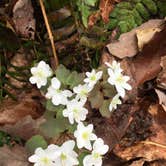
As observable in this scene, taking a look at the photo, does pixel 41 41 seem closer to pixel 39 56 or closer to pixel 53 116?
pixel 39 56

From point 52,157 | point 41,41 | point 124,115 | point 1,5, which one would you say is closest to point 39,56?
point 41,41

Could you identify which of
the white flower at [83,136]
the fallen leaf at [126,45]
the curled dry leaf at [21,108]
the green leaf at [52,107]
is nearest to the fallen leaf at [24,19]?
the curled dry leaf at [21,108]

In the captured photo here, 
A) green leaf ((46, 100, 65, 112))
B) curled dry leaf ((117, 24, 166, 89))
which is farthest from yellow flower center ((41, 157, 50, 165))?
curled dry leaf ((117, 24, 166, 89))

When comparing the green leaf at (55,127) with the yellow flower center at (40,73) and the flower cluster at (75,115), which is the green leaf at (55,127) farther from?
the yellow flower center at (40,73)

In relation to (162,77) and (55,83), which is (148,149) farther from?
(55,83)

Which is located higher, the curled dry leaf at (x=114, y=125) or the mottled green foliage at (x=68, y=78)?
the mottled green foliage at (x=68, y=78)

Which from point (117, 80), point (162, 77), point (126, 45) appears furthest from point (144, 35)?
point (117, 80)
